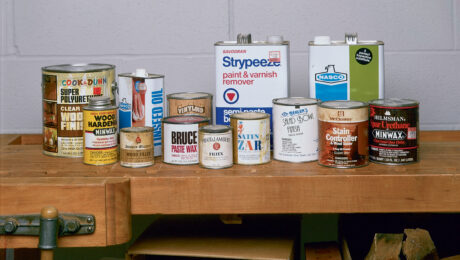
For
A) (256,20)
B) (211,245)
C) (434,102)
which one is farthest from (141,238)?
(434,102)

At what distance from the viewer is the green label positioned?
122cm

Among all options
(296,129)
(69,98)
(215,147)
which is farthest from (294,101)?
(69,98)

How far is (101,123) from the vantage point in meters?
1.19

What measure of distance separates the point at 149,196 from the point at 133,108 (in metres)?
0.22

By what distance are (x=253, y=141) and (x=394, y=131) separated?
0.85 feet

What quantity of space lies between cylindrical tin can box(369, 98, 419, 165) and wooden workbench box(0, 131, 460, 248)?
0.05 meters

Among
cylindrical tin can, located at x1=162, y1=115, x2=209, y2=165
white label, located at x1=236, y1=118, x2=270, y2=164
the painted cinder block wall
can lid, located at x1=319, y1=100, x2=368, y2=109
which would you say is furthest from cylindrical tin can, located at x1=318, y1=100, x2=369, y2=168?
the painted cinder block wall

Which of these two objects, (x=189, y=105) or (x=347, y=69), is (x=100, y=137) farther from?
(x=347, y=69)

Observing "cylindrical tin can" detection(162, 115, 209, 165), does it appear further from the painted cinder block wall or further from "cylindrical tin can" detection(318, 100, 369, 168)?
the painted cinder block wall

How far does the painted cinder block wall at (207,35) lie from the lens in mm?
1604

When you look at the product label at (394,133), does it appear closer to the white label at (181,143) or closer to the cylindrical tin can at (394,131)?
the cylindrical tin can at (394,131)

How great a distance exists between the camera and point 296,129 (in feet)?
3.87

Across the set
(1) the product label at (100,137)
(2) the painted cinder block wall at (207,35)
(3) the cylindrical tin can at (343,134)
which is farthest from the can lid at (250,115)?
(2) the painted cinder block wall at (207,35)

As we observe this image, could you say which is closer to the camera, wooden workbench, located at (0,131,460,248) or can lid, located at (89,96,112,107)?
wooden workbench, located at (0,131,460,248)
